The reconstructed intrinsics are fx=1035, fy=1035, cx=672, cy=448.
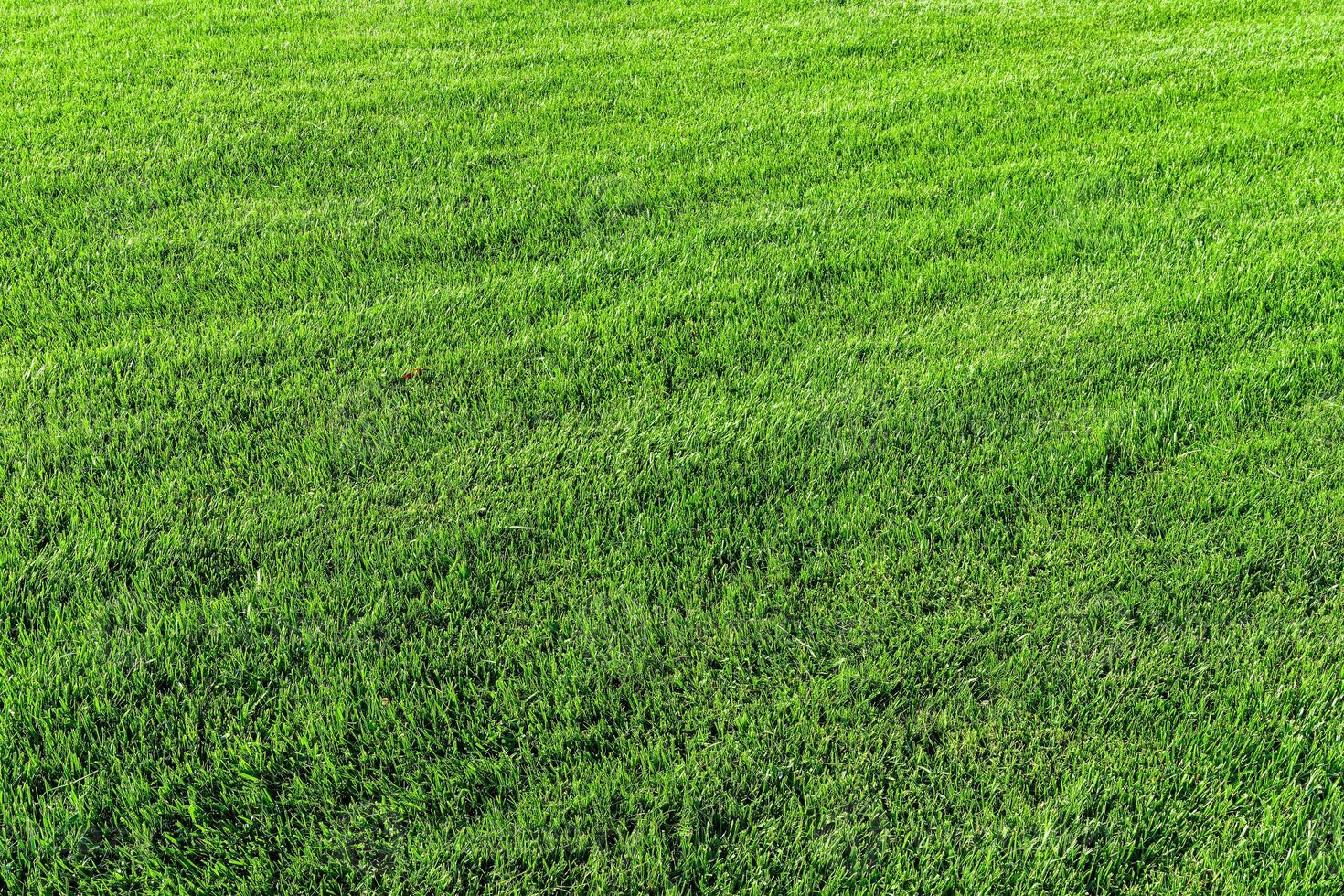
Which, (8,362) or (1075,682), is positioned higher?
(8,362)

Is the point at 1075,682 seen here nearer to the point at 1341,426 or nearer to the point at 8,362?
the point at 1341,426

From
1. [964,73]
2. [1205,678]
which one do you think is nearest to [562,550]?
[1205,678]

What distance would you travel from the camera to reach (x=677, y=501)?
3209 millimetres

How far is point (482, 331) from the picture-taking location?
407cm

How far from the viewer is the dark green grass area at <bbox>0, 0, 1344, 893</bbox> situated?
231 centimetres

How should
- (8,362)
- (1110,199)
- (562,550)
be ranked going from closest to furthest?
(562,550) < (8,362) < (1110,199)

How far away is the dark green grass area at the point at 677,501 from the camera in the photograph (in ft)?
7.59

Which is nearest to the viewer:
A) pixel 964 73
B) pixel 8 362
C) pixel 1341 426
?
pixel 1341 426

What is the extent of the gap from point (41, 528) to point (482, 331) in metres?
1.65

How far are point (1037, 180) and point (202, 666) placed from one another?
4385 millimetres

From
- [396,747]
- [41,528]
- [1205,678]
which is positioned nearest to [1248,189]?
[1205,678]

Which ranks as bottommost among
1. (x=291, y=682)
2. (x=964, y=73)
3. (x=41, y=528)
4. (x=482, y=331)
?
(x=291, y=682)

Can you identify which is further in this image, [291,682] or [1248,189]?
[1248,189]

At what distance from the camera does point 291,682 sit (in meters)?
2.63
